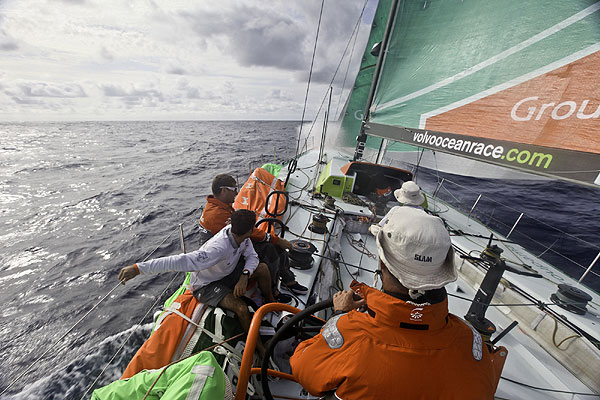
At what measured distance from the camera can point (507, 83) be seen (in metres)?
2.24

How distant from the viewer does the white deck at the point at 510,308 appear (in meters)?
2.23

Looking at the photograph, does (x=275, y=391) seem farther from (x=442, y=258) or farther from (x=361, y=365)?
(x=442, y=258)

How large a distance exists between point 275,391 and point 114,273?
17.5 feet

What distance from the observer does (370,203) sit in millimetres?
5508

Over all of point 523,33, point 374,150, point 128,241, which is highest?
point 523,33

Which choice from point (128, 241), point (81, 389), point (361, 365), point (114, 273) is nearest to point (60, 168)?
point (128, 241)

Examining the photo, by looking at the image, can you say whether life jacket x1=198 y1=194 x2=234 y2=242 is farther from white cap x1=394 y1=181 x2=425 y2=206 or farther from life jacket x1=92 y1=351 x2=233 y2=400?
white cap x1=394 y1=181 x2=425 y2=206

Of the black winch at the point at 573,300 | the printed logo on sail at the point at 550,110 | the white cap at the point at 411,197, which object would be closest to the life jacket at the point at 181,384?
the printed logo on sail at the point at 550,110

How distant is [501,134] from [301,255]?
2.40m

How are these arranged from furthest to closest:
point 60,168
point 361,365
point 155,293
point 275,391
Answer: point 60,168, point 155,293, point 275,391, point 361,365

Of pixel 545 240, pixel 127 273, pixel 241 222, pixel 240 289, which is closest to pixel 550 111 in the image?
pixel 241 222

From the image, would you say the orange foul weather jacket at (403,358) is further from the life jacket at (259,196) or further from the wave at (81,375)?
the life jacket at (259,196)

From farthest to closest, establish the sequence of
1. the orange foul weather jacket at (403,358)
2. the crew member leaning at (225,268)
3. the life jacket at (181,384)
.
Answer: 1. the crew member leaning at (225,268)
2. the life jacket at (181,384)
3. the orange foul weather jacket at (403,358)

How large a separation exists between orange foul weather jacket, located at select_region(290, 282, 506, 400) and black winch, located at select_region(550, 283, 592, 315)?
249 centimetres
